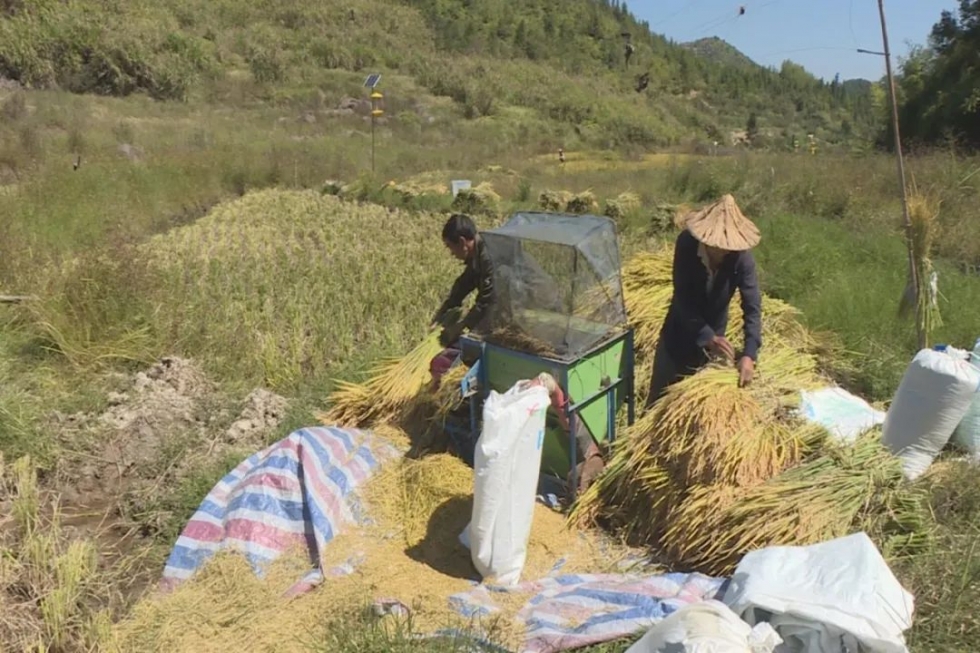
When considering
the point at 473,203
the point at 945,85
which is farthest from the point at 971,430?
the point at 945,85

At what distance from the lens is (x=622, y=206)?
11.5m

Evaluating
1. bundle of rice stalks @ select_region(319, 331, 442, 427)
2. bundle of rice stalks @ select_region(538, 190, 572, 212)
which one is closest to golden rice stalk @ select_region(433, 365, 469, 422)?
bundle of rice stalks @ select_region(319, 331, 442, 427)

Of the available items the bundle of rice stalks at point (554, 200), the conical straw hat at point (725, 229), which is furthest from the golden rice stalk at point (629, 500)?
the bundle of rice stalks at point (554, 200)

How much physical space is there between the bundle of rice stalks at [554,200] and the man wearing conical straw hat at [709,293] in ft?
28.6

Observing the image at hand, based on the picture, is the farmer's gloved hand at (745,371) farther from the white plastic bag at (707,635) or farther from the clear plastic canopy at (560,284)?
the white plastic bag at (707,635)

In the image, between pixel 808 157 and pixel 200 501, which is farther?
pixel 808 157

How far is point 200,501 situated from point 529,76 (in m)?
47.9

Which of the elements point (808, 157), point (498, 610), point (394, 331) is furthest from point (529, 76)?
point (498, 610)

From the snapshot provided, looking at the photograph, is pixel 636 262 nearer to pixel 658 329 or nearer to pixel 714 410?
pixel 658 329

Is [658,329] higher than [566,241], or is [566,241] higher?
[566,241]

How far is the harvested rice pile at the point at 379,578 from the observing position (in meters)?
2.69

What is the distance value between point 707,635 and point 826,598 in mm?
520

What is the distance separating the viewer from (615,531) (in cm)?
337

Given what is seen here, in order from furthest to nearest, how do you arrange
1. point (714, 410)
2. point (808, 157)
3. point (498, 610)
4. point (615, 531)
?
point (808, 157) < point (615, 531) < point (714, 410) < point (498, 610)
